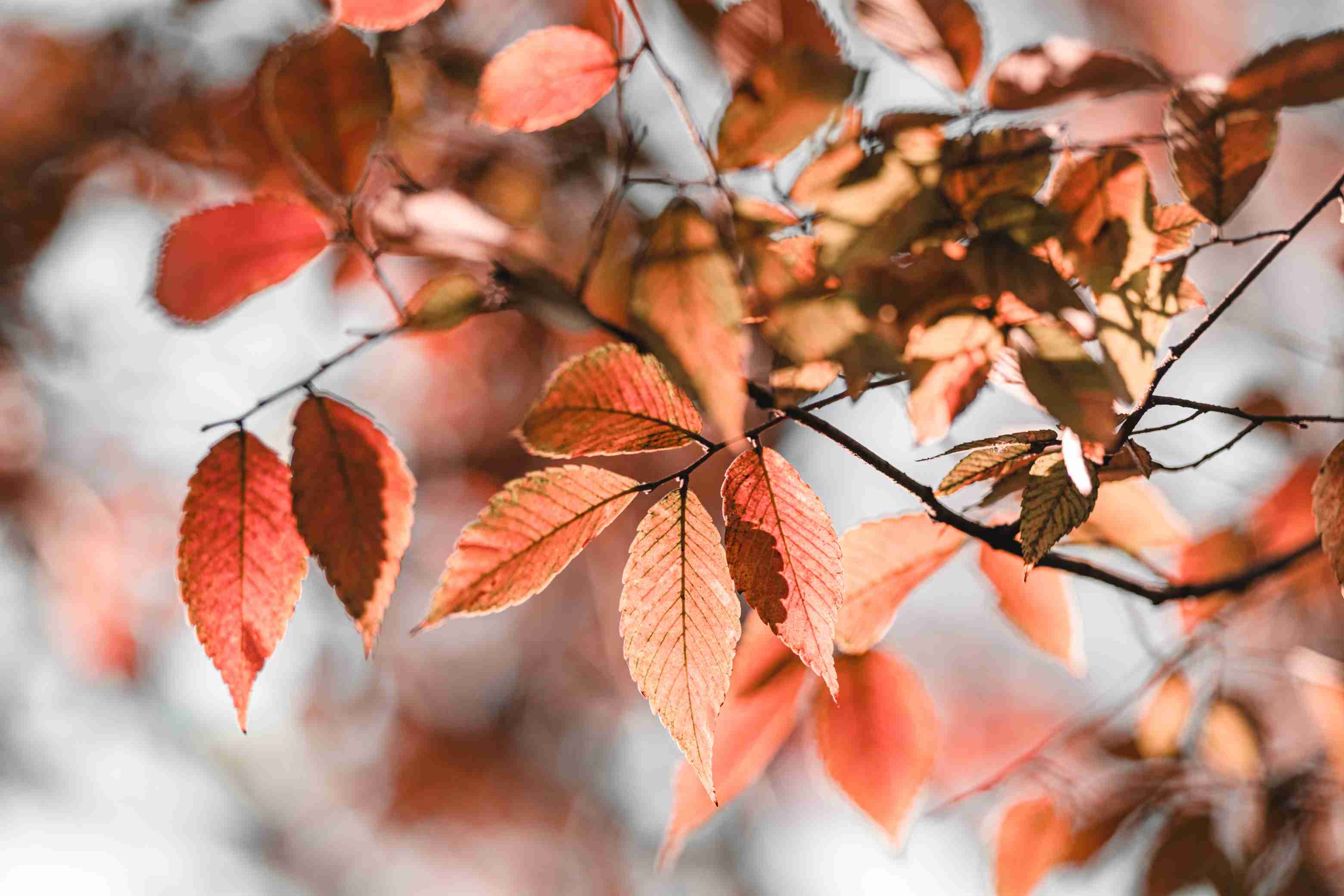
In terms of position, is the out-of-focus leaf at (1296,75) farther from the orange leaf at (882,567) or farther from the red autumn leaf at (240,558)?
the red autumn leaf at (240,558)

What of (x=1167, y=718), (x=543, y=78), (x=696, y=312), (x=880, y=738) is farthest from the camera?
(x=1167, y=718)

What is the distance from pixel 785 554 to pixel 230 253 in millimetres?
328

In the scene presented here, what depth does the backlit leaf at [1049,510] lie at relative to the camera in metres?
0.32

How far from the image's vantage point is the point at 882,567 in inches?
19.2

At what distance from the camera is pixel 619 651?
2.36m

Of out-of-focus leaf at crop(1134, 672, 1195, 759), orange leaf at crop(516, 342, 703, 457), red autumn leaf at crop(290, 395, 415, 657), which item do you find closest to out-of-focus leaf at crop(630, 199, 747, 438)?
orange leaf at crop(516, 342, 703, 457)

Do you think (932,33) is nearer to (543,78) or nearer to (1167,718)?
(543,78)

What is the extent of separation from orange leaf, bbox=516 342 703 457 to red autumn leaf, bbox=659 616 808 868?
0.69ft

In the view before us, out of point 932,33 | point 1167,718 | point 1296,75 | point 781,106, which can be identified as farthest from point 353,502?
point 1167,718

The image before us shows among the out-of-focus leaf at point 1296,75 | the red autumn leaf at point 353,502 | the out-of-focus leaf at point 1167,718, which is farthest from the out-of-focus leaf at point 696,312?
the out-of-focus leaf at point 1167,718

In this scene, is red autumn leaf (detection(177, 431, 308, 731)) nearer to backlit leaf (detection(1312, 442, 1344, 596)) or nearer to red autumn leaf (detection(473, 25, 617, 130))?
red autumn leaf (detection(473, 25, 617, 130))

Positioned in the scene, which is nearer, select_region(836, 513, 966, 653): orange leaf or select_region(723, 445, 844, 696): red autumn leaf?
select_region(723, 445, 844, 696): red autumn leaf

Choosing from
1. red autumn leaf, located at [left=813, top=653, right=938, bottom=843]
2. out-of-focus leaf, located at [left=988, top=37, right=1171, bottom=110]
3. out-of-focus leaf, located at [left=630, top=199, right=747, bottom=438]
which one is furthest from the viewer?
red autumn leaf, located at [left=813, top=653, right=938, bottom=843]

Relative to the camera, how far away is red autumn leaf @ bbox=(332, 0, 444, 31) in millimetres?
375
